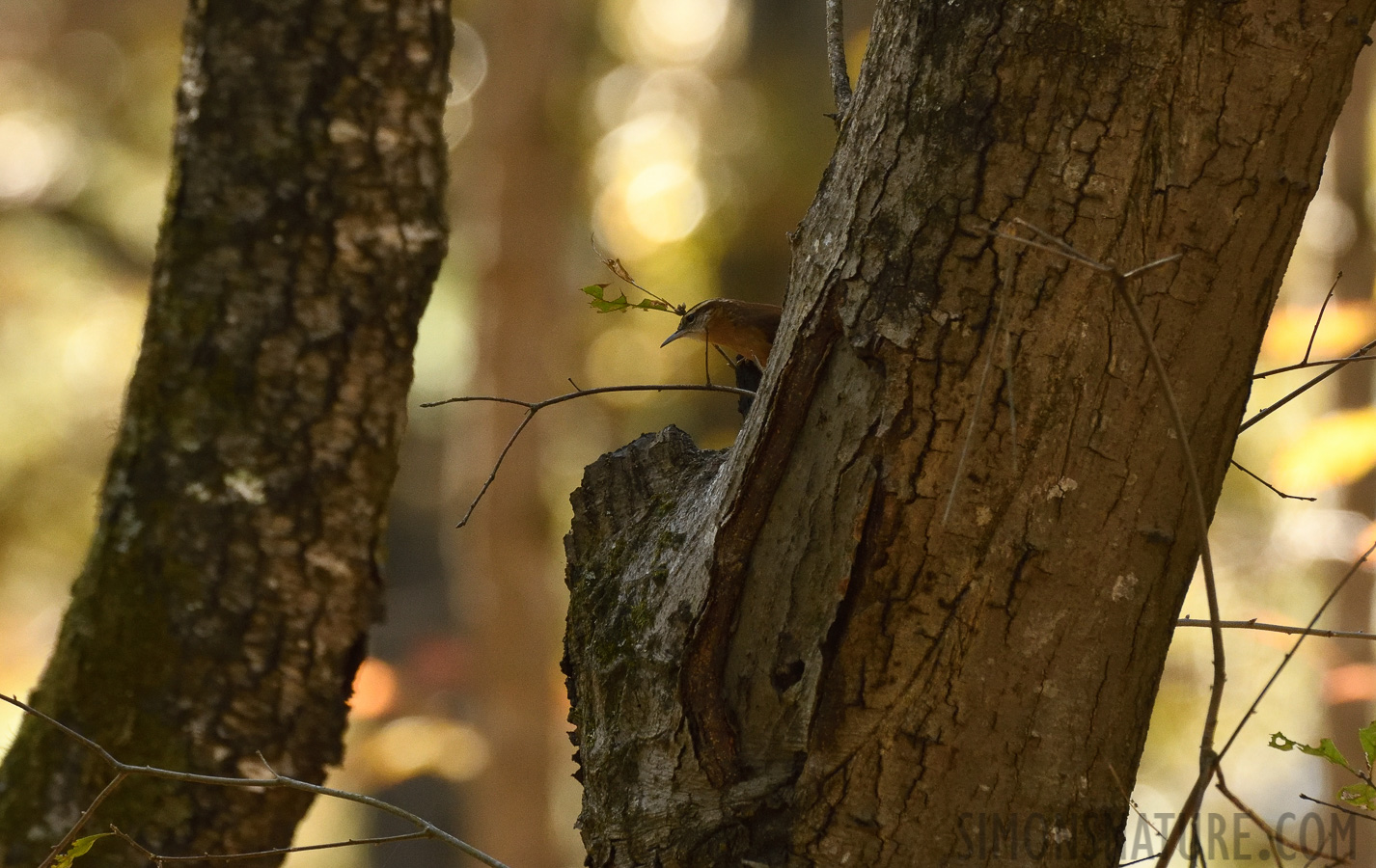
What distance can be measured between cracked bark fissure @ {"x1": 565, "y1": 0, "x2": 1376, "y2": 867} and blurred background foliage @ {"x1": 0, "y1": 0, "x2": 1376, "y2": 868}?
98.7 inches

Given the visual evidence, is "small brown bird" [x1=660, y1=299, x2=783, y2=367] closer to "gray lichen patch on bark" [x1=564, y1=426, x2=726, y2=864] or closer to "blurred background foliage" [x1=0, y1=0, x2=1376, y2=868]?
"gray lichen patch on bark" [x1=564, y1=426, x2=726, y2=864]

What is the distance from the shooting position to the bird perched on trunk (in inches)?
87.4

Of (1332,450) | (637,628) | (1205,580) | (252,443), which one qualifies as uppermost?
(1332,450)

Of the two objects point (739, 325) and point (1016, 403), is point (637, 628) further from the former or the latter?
point (739, 325)

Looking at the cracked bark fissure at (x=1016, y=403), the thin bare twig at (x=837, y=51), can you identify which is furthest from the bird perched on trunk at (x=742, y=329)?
A: the cracked bark fissure at (x=1016, y=403)

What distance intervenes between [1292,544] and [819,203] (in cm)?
411

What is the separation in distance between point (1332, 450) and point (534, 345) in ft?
14.3

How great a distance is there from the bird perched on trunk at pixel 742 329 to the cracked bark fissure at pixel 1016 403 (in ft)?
3.15

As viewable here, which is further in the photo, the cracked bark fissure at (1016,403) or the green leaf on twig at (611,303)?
the green leaf on twig at (611,303)

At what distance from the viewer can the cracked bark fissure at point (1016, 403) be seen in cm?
109

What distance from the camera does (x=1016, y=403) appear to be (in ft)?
3.60

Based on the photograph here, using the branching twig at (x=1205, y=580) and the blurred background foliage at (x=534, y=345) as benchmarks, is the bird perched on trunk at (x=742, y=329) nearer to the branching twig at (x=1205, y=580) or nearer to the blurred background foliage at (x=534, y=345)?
the branching twig at (x=1205, y=580)

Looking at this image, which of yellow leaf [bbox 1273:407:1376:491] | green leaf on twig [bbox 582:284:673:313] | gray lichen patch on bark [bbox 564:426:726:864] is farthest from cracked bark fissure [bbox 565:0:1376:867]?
yellow leaf [bbox 1273:407:1376:491]

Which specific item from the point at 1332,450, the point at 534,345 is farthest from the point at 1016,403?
the point at 534,345
